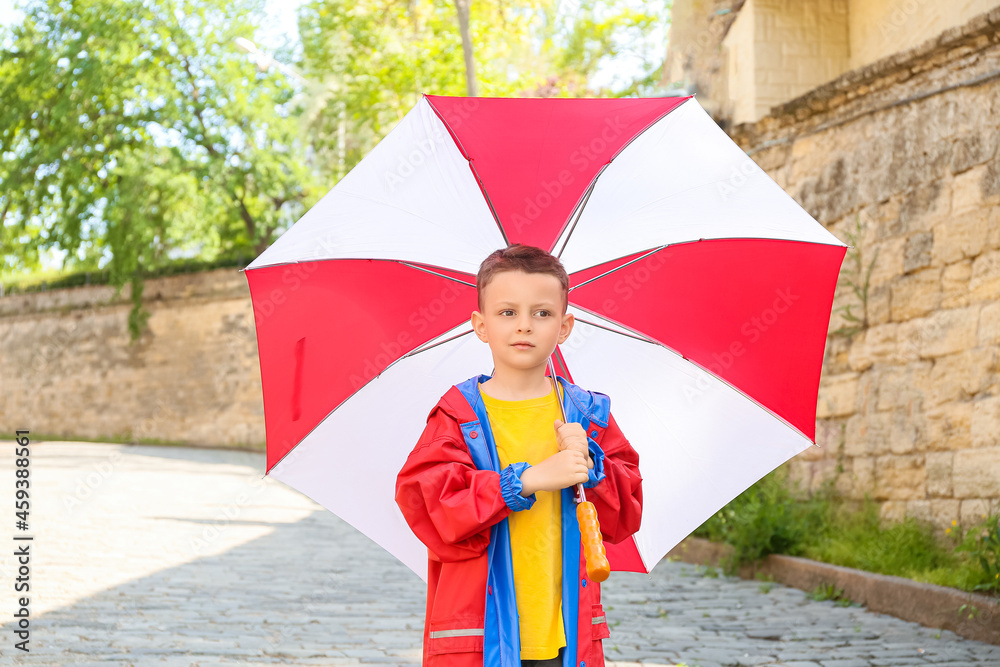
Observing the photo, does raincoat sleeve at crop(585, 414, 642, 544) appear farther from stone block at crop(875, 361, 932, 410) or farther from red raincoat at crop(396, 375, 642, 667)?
stone block at crop(875, 361, 932, 410)

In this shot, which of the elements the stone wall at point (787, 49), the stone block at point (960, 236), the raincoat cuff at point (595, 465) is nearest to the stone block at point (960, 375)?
the stone block at point (960, 236)

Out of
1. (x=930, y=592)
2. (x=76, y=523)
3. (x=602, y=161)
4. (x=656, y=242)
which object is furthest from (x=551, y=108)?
(x=76, y=523)

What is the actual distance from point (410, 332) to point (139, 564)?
17.0ft

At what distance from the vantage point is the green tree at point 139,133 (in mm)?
23797

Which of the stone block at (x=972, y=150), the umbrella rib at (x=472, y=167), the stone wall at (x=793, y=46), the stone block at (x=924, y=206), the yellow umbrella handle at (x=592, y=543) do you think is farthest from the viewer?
the stone wall at (x=793, y=46)

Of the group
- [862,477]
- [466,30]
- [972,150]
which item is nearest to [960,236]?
[972,150]

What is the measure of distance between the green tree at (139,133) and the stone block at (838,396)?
1902cm

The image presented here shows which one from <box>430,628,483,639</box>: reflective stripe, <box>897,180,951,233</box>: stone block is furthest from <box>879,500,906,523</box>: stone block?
<box>430,628,483,639</box>: reflective stripe

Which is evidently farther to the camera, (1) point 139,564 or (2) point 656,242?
(1) point 139,564

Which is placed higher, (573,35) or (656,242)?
(573,35)

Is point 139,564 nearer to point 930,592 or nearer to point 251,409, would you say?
point 930,592

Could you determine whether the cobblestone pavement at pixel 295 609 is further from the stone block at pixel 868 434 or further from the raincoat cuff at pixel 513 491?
the raincoat cuff at pixel 513 491

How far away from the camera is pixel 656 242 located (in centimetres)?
250

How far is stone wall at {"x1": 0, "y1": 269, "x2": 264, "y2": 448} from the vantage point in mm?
24172
